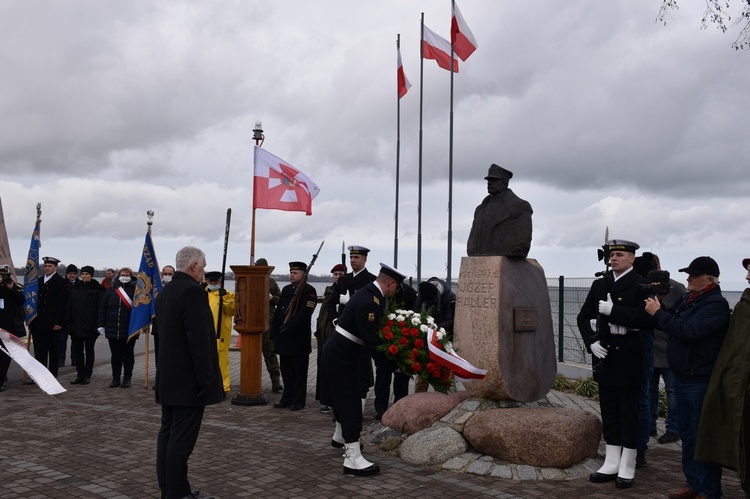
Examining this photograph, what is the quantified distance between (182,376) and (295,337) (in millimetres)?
4673

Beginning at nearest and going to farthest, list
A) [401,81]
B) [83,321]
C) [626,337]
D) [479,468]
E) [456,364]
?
1. [626,337]
2. [479,468]
3. [456,364]
4. [83,321]
5. [401,81]

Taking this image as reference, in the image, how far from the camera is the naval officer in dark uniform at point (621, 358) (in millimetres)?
6559

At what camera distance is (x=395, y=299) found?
32.5ft

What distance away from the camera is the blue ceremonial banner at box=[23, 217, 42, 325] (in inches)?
513

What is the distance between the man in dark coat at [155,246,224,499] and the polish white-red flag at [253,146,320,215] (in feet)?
22.3

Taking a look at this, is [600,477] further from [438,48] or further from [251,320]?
[438,48]

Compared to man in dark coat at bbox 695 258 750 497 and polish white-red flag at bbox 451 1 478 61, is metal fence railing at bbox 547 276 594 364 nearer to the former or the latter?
man in dark coat at bbox 695 258 750 497

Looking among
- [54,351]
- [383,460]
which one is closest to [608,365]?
[383,460]

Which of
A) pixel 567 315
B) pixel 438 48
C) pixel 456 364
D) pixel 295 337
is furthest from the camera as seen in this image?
pixel 438 48

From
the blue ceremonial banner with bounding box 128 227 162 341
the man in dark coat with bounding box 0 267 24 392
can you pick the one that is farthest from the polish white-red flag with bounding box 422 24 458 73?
the man in dark coat with bounding box 0 267 24 392

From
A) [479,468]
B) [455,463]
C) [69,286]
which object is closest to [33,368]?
[455,463]

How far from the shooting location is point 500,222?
26.2 feet

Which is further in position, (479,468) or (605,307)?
(479,468)

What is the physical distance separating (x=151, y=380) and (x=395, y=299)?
216 inches
